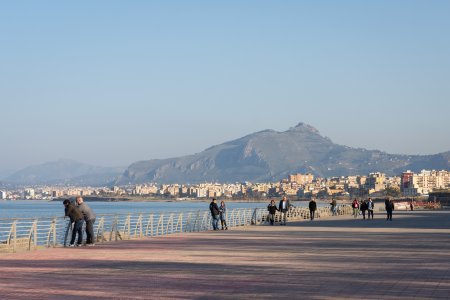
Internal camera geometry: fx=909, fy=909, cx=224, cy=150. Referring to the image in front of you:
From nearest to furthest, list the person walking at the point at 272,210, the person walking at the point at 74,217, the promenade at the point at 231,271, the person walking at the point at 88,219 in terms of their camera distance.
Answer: the promenade at the point at 231,271, the person walking at the point at 74,217, the person walking at the point at 88,219, the person walking at the point at 272,210

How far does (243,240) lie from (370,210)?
90.5 ft

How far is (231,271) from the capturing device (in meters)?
16.7

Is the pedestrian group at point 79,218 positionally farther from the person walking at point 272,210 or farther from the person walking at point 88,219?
the person walking at point 272,210

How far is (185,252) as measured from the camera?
2211 centimetres

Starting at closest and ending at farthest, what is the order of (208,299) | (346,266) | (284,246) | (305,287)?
(208,299) → (305,287) → (346,266) → (284,246)

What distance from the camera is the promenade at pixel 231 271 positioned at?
13.3 meters

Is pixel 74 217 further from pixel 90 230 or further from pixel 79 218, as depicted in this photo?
pixel 90 230

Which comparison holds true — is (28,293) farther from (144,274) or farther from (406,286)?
(406,286)

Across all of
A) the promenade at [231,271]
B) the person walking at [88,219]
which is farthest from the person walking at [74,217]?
the promenade at [231,271]

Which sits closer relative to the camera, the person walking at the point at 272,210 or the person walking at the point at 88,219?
the person walking at the point at 88,219

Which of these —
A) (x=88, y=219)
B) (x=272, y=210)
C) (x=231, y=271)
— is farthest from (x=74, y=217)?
(x=272, y=210)

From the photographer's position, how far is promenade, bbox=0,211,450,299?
Answer: 43.5 ft

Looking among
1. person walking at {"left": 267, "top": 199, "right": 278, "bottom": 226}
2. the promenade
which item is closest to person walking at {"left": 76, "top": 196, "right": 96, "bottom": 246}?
the promenade

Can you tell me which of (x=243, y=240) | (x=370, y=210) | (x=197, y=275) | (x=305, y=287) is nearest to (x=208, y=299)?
(x=305, y=287)
